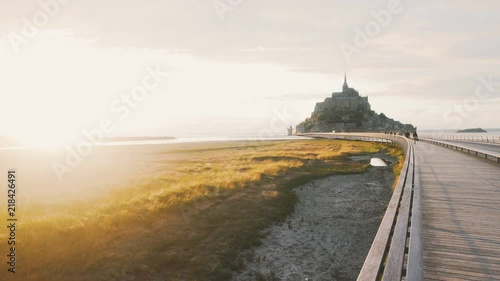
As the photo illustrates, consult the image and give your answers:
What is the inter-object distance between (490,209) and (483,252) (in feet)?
14.5

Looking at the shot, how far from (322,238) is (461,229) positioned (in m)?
6.56

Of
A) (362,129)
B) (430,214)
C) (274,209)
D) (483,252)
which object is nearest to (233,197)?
(274,209)

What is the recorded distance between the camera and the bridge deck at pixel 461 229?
532 cm

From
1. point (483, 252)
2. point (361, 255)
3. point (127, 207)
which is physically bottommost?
point (361, 255)

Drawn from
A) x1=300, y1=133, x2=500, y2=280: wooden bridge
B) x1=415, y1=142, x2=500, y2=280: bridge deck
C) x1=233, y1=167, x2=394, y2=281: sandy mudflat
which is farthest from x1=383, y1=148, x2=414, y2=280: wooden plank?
x1=233, y1=167, x2=394, y2=281: sandy mudflat

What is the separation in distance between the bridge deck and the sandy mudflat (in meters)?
3.15

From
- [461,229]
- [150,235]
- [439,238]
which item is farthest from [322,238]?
[439,238]

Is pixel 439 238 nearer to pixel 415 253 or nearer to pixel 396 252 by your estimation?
pixel 415 253

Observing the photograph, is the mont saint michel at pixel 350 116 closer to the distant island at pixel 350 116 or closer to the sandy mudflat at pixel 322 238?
the distant island at pixel 350 116

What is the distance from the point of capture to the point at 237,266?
10.8 meters

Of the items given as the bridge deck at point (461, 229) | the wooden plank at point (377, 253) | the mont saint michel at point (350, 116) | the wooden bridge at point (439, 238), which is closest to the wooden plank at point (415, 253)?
the wooden bridge at point (439, 238)

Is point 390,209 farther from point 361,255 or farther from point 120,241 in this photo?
point 120,241

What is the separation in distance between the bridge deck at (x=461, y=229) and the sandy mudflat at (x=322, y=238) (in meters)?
3.15

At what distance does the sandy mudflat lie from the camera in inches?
425
